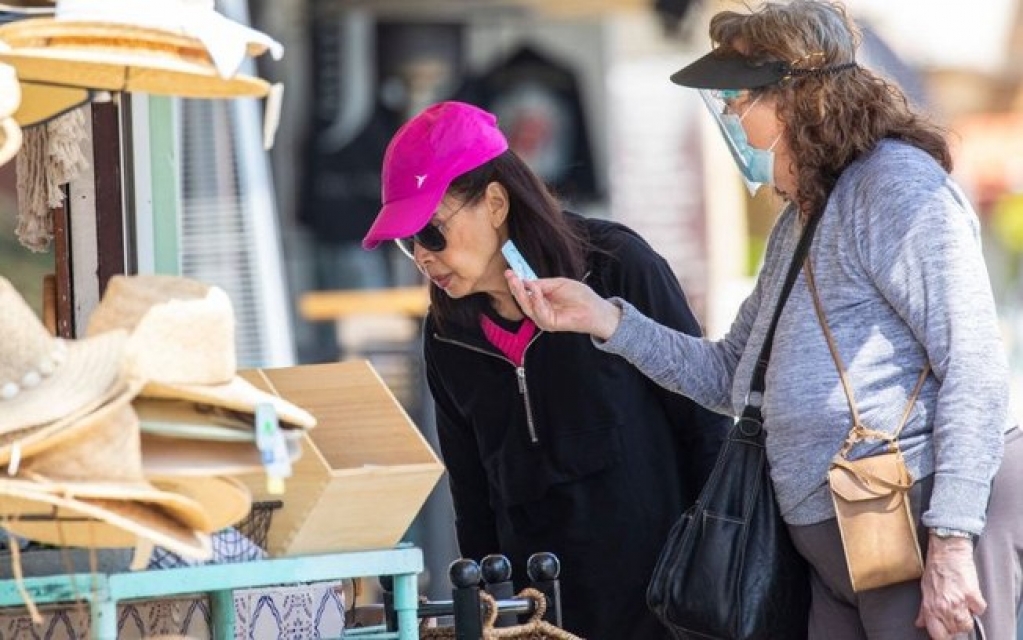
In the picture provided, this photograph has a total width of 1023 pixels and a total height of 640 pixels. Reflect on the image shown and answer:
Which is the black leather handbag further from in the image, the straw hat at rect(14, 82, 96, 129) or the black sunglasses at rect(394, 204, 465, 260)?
the straw hat at rect(14, 82, 96, 129)

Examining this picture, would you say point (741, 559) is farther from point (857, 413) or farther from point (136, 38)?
point (136, 38)

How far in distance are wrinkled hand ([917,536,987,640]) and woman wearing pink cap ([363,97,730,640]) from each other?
78 cm

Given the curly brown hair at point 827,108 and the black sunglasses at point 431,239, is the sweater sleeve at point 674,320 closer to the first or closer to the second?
the black sunglasses at point 431,239

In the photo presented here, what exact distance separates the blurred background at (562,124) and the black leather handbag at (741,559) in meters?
2.93

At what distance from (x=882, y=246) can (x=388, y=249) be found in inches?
128

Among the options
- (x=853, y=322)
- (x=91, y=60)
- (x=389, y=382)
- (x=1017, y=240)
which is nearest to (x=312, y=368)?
(x=91, y=60)

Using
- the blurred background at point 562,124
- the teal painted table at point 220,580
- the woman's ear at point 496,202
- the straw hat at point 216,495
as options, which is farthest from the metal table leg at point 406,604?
the blurred background at point 562,124

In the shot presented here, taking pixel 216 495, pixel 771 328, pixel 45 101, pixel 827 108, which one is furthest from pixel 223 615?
pixel 827 108

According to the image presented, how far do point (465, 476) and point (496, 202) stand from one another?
1.83ft

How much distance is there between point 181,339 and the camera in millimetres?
1962

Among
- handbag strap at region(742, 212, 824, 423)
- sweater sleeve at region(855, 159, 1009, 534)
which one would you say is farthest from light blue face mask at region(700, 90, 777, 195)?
sweater sleeve at region(855, 159, 1009, 534)

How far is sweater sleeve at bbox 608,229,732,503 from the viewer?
10.4 feet

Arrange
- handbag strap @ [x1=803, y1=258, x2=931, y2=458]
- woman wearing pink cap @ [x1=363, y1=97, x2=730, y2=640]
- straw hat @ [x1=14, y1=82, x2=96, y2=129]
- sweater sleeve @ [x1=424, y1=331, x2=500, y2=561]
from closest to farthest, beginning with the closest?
1. straw hat @ [x1=14, y1=82, x2=96, y2=129]
2. handbag strap @ [x1=803, y1=258, x2=931, y2=458]
3. woman wearing pink cap @ [x1=363, y1=97, x2=730, y2=640]
4. sweater sleeve @ [x1=424, y1=331, x2=500, y2=561]

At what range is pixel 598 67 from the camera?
5734 mm
